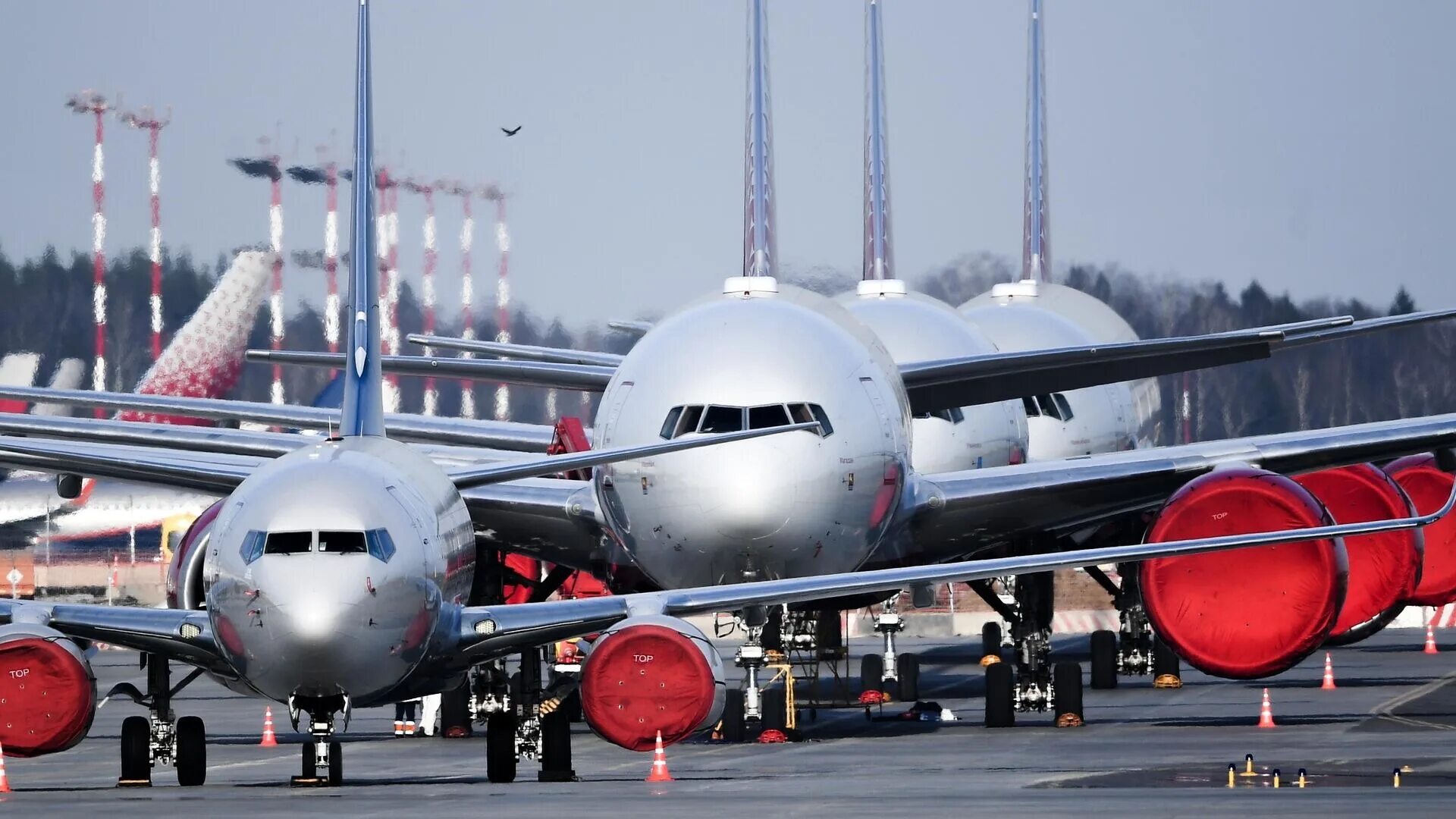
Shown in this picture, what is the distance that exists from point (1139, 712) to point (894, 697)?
541 centimetres

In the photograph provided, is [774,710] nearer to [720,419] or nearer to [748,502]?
[748,502]

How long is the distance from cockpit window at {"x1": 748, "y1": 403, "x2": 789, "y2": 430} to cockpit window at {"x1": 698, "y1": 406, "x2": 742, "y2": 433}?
12 centimetres

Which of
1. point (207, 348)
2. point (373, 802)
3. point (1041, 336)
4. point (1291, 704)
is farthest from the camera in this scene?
point (207, 348)

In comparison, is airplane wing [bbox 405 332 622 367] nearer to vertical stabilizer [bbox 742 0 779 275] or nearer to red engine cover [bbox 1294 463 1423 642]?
vertical stabilizer [bbox 742 0 779 275]

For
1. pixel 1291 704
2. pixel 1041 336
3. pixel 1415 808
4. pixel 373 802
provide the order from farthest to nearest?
1. pixel 1041 336
2. pixel 1291 704
3. pixel 373 802
4. pixel 1415 808

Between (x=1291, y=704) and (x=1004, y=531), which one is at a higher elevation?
A: (x=1004, y=531)

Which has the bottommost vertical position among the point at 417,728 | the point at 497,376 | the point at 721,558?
the point at 417,728

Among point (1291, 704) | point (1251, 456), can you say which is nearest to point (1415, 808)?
point (1251, 456)

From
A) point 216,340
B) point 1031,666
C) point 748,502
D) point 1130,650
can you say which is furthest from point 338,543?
point 216,340

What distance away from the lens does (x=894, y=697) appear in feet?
109

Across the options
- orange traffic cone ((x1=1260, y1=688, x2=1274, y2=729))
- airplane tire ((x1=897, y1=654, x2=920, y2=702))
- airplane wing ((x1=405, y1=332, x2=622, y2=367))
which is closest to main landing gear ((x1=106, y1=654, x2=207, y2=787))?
airplane wing ((x1=405, y1=332, x2=622, y2=367))

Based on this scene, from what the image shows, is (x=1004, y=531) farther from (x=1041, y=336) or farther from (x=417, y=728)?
(x=1041, y=336)

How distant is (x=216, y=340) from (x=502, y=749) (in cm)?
3403

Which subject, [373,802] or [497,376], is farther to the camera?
[497,376]
